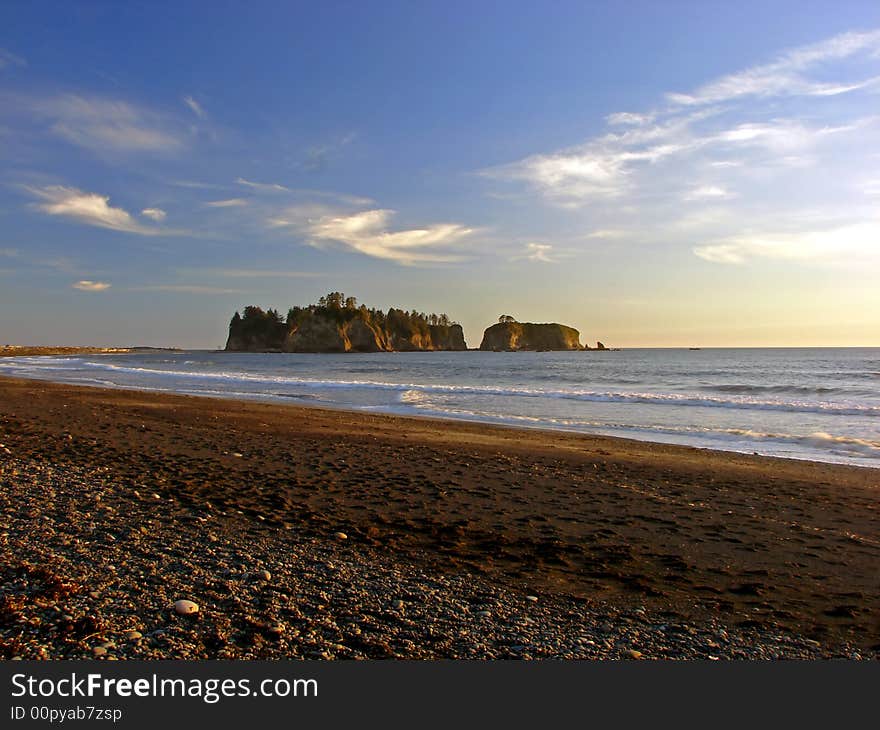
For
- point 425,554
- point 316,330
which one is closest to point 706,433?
point 425,554

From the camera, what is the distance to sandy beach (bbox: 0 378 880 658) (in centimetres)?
380

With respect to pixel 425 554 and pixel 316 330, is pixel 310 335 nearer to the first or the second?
pixel 316 330

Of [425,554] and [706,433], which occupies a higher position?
[425,554]

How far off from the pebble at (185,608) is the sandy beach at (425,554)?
0.17 ft

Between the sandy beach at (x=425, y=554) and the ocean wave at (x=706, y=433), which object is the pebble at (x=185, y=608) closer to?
the sandy beach at (x=425, y=554)

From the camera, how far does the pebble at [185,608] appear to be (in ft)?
12.7

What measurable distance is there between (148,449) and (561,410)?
1651 cm

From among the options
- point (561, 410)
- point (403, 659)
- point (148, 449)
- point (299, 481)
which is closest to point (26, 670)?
point (403, 659)

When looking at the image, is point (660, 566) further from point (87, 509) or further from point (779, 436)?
point (779, 436)

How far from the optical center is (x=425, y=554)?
5645 mm

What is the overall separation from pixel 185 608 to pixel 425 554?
233cm

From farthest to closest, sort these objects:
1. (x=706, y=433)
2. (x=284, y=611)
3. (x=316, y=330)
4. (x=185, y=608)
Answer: (x=316, y=330)
(x=706, y=433)
(x=284, y=611)
(x=185, y=608)

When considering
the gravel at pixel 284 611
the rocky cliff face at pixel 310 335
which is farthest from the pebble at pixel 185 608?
the rocky cliff face at pixel 310 335

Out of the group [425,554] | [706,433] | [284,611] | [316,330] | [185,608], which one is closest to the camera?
[185,608]
